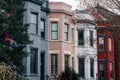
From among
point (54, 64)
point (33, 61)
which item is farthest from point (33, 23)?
point (54, 64)

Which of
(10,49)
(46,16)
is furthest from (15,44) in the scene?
(46,16)

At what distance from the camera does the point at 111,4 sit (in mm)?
25141

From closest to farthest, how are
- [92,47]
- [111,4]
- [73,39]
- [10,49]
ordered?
[111,4] < [10,49] < [73,39] < [92,47]

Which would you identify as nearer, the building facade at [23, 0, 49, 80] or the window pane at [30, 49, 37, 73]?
the building facade at [23, 0, 49, 80]

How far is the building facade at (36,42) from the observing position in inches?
1399

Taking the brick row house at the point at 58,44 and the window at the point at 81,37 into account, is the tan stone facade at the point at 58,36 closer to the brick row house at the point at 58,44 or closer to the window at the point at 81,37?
the brick row house at the point at 58,44

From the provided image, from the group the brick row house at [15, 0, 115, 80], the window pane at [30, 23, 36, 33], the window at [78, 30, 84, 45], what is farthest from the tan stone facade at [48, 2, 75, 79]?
the window pane at [30, 23, 36, 33]

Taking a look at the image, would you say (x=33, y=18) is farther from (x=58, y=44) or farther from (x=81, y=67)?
(x=81, y=67)

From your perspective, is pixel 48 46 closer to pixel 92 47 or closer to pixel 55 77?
pixel 55 77

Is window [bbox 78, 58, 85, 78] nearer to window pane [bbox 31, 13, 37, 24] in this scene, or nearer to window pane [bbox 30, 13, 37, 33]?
window pane [bbox 30, 13, 37, 33]

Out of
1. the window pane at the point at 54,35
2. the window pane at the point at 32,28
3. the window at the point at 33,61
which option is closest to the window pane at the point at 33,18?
the window pane at the point at 32,28

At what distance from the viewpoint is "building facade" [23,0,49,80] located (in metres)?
35.5

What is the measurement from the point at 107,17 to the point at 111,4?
1.16 meters

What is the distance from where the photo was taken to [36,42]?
37125 mm
